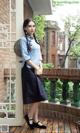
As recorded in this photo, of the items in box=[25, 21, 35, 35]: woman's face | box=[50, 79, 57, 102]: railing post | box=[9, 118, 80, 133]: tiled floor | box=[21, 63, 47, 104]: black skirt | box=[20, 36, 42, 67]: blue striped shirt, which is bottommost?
box=[9, 118, 80, 133]: tiled floor

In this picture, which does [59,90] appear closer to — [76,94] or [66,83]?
[66,83]

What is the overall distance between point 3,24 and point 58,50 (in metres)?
17.3

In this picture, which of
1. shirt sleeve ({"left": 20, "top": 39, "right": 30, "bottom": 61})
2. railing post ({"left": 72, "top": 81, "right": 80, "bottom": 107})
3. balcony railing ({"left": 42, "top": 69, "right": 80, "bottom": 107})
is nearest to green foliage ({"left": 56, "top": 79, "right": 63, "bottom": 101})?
balcony railing ({"left": 42, "top": 69, "right": 80, "bottom": 107})

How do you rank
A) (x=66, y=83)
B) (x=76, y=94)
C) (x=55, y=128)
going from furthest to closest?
1. (x=66, y=83)
2. (x=76, y=94)
3. (x=55, y=128)

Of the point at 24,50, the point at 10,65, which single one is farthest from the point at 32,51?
the point at 10,65

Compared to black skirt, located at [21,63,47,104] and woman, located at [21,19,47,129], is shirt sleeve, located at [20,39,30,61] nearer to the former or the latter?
woman, located at [21,19,47,129]

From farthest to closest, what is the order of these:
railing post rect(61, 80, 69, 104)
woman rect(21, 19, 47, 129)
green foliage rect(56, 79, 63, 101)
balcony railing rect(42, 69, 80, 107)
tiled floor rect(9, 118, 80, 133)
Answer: green foliage rect(56, 79, 63, 101)
railing post rect(61, 80, 69, 104)
balcony railing rect(42, 69, 80, 107)
woman rect(21, 19, 47, 129)
tiled floor rect(9, 118, 80, 133)

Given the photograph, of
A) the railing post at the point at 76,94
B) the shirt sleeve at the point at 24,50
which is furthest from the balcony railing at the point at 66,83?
the shirt sleeve at the point at 24,50

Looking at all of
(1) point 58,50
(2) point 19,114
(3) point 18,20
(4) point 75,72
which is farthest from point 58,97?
(1) point 58,50

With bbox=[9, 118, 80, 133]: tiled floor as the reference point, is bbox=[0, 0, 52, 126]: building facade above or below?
above

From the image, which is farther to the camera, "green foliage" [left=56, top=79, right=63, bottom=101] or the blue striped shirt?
"green foliage" [left=56, top=79, right=63, bottom=101]

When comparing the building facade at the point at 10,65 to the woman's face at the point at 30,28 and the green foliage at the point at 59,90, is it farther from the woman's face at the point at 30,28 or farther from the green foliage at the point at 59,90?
the green foliage at the point at 59,90

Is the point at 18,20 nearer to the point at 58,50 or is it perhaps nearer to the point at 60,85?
the point at 60,85

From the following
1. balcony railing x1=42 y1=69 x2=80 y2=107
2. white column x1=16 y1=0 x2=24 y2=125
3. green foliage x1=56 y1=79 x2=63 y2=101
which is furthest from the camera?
green foliage x1=56 y1=79 x2=63 y2=101
